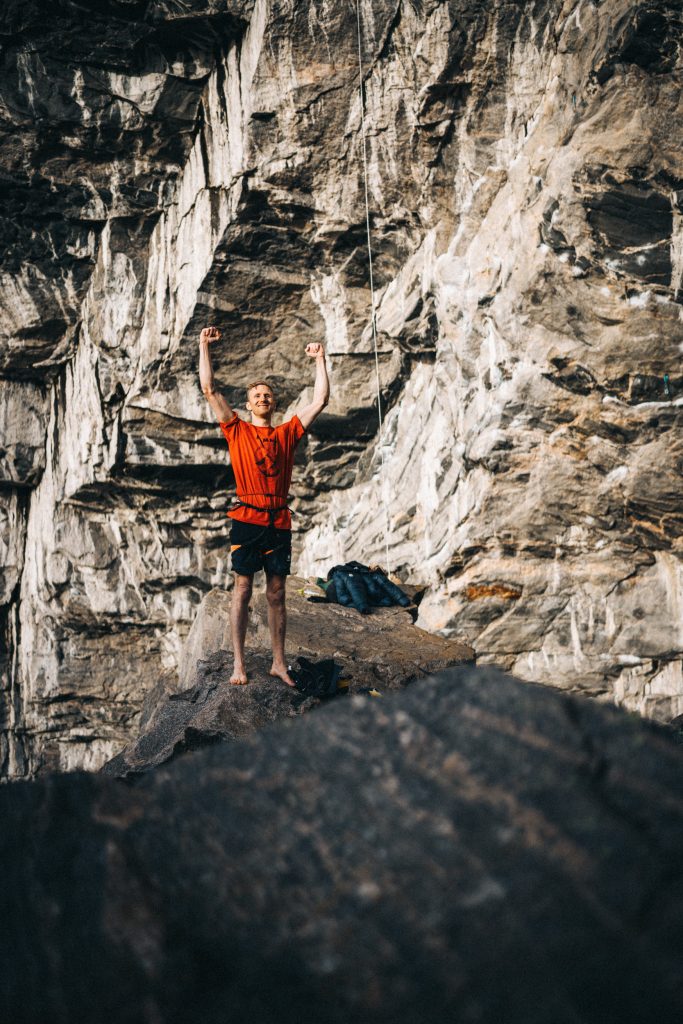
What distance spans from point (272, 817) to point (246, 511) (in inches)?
164

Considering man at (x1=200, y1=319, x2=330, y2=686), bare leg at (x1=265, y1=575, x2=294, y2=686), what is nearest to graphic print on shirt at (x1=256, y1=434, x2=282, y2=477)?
man at (x1=200, y1=319, x2=330, y2=686)

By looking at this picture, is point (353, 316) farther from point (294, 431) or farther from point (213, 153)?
point (294, 431)

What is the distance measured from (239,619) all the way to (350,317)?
8.00 metres

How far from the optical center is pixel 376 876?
214 cm

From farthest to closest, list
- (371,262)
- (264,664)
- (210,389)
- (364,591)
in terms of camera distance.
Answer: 1. (371,262)
2. (364,591)
3. (264,664)
4. (210,389)

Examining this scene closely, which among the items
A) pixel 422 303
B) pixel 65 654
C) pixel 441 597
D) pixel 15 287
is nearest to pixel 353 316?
pixel 422 303

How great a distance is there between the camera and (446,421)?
10945 millimetres

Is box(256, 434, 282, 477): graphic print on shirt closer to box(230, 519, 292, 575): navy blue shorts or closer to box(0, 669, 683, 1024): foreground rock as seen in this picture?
box(230, 519, 292, 575): navy blue shorts

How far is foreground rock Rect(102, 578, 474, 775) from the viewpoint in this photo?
618 cm

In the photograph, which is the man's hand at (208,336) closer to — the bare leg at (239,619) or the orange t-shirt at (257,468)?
the orange t-shirt at (257,468)

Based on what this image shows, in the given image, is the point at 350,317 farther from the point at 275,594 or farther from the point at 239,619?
the point at 239,619

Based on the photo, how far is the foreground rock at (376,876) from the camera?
6.48ft

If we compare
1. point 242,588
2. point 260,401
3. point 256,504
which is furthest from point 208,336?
point 242,588

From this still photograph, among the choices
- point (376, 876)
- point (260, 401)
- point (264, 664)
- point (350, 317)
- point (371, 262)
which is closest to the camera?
point (376, 876)
